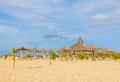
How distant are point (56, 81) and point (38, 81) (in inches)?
24.7

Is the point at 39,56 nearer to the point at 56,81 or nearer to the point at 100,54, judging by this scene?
the point at 100,54

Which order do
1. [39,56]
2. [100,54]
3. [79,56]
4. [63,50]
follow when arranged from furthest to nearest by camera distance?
[39,56]
[100,54]
[63,50]
[79,56]

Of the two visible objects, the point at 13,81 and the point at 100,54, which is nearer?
the point at 13,81

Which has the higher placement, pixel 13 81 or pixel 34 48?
pixel 34 48

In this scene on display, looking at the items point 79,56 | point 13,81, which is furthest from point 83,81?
point 79,56

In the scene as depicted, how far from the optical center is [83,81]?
7.97 m

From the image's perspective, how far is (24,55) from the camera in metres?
35.3

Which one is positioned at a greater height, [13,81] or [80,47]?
[80,47]

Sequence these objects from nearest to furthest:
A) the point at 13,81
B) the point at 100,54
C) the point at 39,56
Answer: the point at 13,81 < the point at 100,54 < the point at 39,56

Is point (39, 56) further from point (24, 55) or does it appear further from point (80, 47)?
point (80, 47)

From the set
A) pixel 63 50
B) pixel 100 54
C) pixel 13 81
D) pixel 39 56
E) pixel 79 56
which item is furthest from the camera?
pixel 39 56

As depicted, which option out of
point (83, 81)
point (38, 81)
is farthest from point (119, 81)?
point (38, 81)

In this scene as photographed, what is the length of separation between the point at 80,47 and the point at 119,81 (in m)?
27.4

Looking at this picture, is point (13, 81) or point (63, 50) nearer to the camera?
point (13, 81)
